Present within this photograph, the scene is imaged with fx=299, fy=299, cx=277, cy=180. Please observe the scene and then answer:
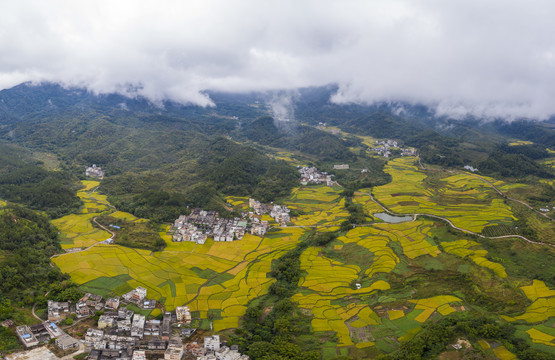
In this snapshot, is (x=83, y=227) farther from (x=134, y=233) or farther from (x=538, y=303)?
(x=538, y=303)

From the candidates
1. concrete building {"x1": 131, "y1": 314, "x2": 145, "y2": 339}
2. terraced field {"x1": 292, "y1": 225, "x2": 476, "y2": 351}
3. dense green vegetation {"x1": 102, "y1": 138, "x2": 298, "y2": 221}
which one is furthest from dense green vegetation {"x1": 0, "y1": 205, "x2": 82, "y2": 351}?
terraced field {"x1": 292, "y1": 225, "x2": 476, "y2": 351}

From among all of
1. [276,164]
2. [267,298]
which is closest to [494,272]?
[267,298]

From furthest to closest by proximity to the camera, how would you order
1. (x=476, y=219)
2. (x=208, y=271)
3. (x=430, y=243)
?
(x=476, y=219)
(x=430, y=243)
(x=208, y=271)

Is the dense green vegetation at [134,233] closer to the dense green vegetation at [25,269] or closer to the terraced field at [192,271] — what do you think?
the terraced field at [192,271]

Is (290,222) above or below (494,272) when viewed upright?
below

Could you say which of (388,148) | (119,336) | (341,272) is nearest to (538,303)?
(341,272)

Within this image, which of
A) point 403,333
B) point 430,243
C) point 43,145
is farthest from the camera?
point 43,145

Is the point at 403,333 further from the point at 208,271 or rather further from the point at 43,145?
the point at 43,145
